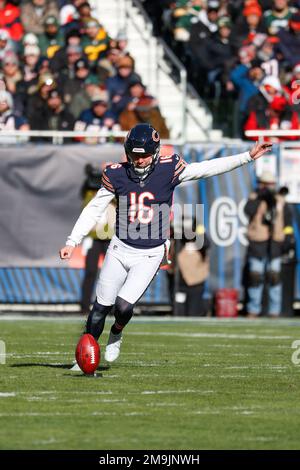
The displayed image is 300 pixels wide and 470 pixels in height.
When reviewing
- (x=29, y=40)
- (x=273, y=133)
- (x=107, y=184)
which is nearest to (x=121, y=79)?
(x=29, y=40)

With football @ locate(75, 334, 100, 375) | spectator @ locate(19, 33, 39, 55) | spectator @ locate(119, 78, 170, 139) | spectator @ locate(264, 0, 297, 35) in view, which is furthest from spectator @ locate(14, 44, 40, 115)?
football @ locate(75, 334, 100, 375)

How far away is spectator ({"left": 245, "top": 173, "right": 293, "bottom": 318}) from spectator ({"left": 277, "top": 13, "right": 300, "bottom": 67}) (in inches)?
134

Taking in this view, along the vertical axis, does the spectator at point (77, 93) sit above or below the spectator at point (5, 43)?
below

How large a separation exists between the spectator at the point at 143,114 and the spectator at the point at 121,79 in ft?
1.59

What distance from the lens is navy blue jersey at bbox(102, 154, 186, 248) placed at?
1083 centimetres

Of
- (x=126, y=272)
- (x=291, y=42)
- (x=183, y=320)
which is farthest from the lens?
(x=291, y=42)

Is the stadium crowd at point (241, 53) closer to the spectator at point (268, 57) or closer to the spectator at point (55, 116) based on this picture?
the spectator at point (268, 57)

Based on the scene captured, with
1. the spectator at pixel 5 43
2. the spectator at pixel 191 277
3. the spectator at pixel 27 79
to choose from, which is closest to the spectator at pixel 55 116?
the spectator at pixel 27 79

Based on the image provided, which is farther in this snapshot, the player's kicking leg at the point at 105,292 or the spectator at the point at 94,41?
the spectator at the point at 94,41

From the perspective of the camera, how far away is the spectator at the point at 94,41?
70.5ft

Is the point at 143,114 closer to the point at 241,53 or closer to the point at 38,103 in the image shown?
the point at 38,103

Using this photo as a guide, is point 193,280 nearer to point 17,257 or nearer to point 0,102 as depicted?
point 17,257

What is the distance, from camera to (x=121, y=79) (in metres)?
20.6

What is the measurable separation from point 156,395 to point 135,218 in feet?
6.34
